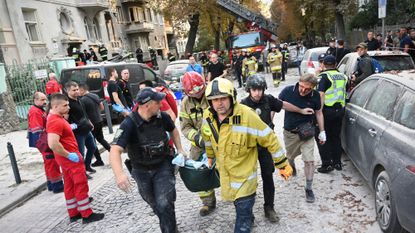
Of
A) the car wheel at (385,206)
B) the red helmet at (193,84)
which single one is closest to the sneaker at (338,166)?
the car wheel at (385,206)

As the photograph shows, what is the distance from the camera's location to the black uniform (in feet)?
12.5

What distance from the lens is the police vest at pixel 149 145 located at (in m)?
3.22

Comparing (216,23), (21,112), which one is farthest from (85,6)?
(21,112)

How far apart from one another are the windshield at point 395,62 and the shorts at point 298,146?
12.7 ft

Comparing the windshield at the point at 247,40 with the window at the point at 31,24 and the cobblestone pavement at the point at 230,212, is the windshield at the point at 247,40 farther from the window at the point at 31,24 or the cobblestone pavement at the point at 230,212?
the cobblestone pavement at the point at 230,212

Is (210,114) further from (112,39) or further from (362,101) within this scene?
(112,39)

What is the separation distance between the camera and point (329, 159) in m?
5.25

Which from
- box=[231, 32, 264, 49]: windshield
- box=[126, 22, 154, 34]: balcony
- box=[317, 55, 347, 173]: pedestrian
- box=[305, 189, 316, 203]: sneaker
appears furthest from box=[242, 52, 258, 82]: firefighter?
box=[126, 22, 154, 34]: balcony

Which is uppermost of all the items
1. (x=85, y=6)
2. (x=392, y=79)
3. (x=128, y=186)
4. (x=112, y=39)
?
(x=85, y=6)

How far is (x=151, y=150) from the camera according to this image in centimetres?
327

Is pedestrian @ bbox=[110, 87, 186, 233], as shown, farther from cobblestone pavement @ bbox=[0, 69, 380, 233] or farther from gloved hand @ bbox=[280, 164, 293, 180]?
gloved hand @ bbox=[280, 164, 293, 180]

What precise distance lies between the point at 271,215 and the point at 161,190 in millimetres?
1400

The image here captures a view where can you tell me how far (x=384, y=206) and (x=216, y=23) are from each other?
92.1 ft

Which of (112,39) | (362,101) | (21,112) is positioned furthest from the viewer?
(112,39)
